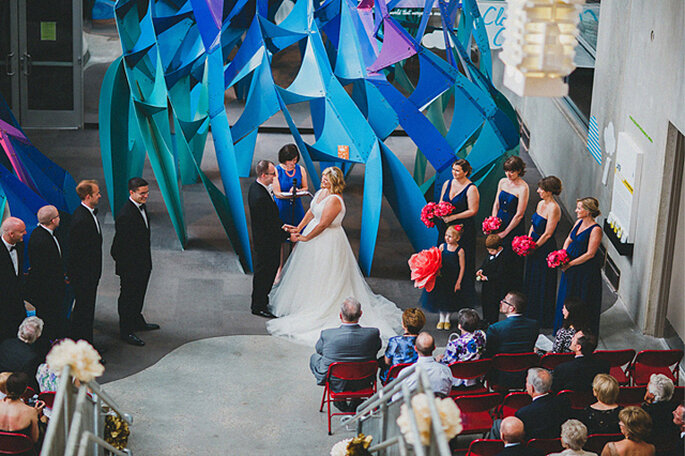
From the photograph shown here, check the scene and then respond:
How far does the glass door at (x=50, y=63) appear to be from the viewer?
1666 centimetres

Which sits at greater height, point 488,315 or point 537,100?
point 537,100

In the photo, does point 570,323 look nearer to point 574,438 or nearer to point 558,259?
point 558,259

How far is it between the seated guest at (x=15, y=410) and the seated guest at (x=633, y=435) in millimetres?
4136

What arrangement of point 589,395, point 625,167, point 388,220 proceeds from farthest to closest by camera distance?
point 388,220 < point 625,167 < point 589,395

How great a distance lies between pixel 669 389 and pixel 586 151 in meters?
6.35

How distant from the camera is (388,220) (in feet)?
45.9

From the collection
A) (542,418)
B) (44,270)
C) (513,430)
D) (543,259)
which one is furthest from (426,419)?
(543,259)

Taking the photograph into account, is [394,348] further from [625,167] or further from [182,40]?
[182,40]

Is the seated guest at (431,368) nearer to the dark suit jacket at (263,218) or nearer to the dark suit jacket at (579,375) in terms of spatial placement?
the dark suit jacket at (579,375)

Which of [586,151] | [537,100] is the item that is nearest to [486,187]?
[586,151]

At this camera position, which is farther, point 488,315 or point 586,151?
point 586,151

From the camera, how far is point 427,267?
10.4m

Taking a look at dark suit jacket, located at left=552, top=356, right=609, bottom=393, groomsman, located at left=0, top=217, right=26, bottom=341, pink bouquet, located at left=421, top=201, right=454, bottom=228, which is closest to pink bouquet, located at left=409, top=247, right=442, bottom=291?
pink bouquet, located at left=421, top=201, right=454, bottom=228

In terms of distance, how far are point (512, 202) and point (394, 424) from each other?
170 inches
